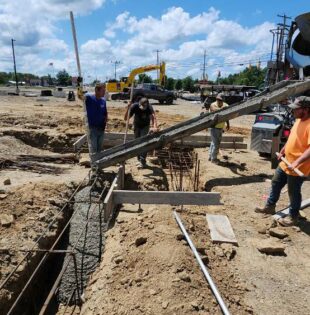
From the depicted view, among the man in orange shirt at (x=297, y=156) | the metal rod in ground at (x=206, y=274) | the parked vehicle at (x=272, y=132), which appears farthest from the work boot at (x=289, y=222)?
the parked vehicle at (x=272, y=132)

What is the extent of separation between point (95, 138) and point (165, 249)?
3420mm

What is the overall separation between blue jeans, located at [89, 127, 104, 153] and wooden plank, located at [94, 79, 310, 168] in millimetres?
431

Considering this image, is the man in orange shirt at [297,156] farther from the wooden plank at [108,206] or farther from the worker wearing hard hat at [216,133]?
the worker wearing hard hat at [216,133]

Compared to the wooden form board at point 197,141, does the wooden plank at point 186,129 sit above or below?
above

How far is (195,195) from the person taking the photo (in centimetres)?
516

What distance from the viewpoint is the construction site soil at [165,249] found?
3.20 m

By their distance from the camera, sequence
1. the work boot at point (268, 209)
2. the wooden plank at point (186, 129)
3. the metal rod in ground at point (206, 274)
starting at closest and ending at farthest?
1. the metal rod in ground at point (206, 274)
2. the work boot at point (268, 209)
3. the wooden plank at point (186, 129)

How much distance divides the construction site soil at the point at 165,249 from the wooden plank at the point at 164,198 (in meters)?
0.12

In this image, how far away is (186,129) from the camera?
6.57 m

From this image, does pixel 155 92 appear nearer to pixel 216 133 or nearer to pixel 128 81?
pixel 128 81

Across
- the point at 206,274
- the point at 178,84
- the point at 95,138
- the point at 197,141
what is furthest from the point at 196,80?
the point at 206,274

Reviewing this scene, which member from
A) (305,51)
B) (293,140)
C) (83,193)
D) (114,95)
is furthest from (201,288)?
(114,95)

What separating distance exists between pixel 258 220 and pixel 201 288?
210cm

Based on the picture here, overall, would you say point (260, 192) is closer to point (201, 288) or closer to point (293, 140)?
point (293, 140)
